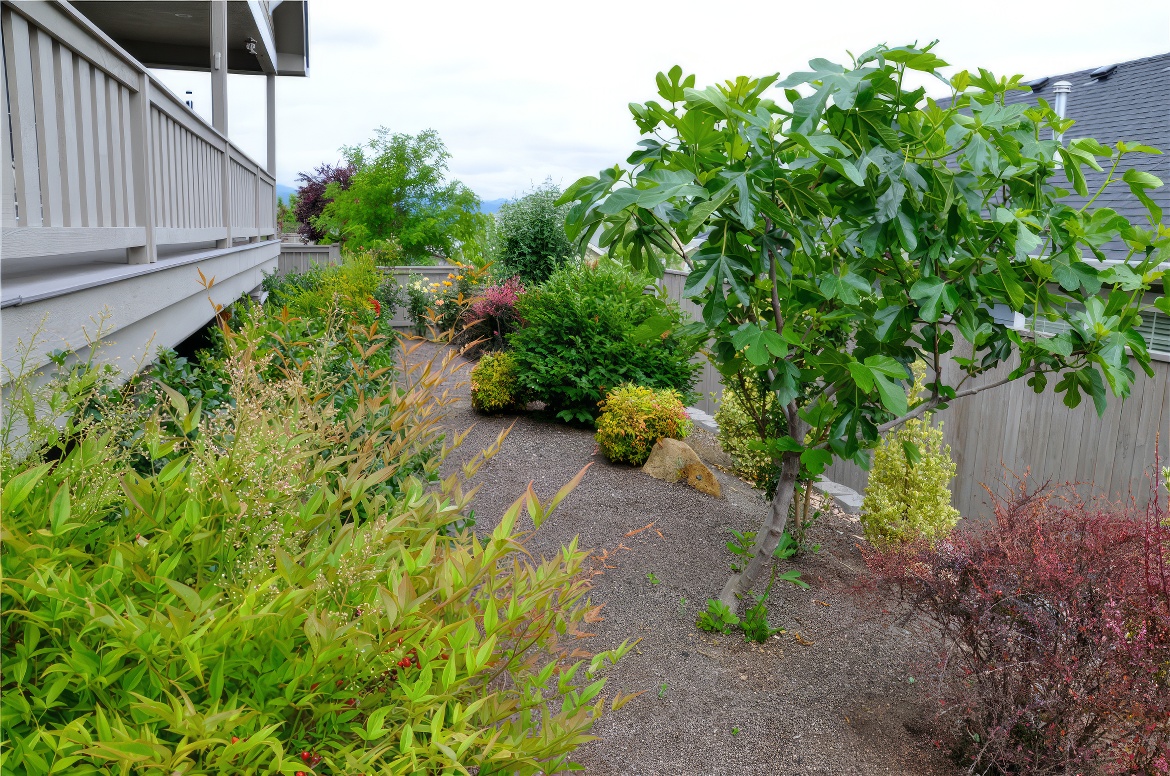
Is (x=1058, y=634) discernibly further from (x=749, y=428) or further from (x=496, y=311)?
(x=496, y=311)

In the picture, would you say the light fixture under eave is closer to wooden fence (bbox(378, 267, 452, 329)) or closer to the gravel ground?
the gravel ground

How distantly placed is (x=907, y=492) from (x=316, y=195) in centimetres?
3273

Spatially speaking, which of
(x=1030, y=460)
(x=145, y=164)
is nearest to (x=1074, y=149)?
(x=1030, y=460)

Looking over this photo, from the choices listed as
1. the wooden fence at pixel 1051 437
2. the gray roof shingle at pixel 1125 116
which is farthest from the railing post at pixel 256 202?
the gray roof shingle at pixel 1125 116

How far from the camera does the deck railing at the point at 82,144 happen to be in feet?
7.72

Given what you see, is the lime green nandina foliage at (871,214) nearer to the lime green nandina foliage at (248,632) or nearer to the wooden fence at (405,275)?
the lime green nandina foliage at (248,632)

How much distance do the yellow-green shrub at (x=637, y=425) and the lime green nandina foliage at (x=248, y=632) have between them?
4.88m

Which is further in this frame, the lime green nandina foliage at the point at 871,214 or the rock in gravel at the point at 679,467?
the rock in gravel at the point at 679,467

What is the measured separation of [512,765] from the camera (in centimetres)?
141

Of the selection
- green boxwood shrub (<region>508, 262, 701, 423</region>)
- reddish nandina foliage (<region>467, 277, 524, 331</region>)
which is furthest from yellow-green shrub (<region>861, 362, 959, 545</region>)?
reddish nandina foliage (<region>467, 277, 524, 331</region>)

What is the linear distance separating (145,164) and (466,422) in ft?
15.9

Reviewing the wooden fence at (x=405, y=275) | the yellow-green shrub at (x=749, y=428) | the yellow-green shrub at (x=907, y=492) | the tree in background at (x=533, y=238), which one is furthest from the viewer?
the wooden fence at (x=405, y=275)

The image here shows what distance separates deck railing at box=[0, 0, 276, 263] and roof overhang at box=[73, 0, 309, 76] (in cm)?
519

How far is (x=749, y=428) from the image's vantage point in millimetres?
6348
